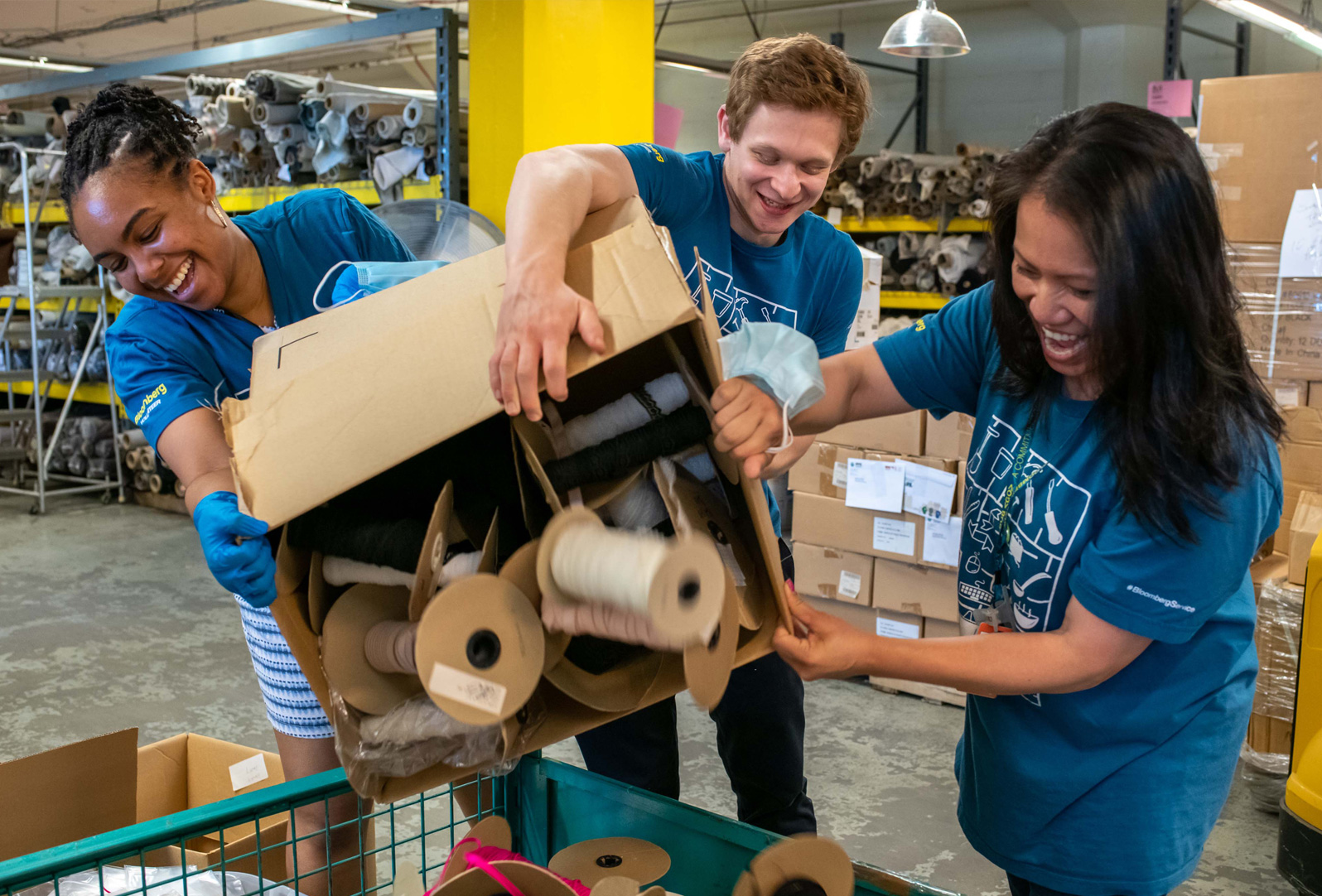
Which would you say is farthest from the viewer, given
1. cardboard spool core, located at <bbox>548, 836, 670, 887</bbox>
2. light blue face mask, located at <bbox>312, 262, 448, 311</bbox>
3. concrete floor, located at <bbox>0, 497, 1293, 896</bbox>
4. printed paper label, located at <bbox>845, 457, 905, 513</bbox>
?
printed paper label, located at <bbox>845, 457, 905, 513</bbox>

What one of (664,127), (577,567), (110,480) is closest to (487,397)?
(577,567)

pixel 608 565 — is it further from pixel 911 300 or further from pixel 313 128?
pixel 911 300

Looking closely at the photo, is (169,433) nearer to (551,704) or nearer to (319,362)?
(319,362)

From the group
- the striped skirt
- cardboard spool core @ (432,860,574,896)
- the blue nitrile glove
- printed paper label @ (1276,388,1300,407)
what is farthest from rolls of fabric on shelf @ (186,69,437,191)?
cardboard spool core @ (432,860,574,896)

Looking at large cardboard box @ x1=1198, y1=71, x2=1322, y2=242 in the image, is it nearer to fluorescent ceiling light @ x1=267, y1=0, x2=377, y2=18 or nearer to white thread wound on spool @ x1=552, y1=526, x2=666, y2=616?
white thread wound on spool @ x1=552, y1=526, x2=666, y2=616

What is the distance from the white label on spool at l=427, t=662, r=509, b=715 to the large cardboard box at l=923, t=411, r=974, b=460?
2.72 meters

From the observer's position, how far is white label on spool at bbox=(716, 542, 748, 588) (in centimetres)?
98

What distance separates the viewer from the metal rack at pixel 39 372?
5.93 metres

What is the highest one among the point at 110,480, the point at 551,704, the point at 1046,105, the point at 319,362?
the point at 1046,105

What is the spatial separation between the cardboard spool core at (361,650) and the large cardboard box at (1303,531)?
256 cm

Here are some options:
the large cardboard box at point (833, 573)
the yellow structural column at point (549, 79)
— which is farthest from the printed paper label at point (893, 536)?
the yellow structural column at point (549, 79)

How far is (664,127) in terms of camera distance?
464 cm

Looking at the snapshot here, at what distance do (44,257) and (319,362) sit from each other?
725cm

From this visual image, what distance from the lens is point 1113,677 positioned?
1.12 meters
